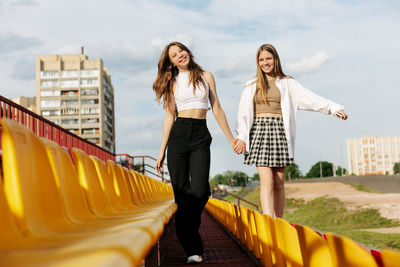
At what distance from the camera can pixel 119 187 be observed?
3457mm

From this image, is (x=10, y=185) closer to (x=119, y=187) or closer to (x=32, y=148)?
(x=32, y=148)

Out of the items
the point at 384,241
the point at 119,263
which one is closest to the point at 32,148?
the point at 119,263

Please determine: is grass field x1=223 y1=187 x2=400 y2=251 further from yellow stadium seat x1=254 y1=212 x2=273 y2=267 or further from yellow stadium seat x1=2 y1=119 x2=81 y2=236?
yellow stadium seat x1=2 y1=119 x2=81 y2=236

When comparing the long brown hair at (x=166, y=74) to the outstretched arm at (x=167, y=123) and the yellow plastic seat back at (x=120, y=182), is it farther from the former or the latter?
the yellow plastic seat back at (x=120, y=182)

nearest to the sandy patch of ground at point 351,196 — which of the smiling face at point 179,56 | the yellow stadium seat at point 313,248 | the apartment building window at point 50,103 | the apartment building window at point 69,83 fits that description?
the smiling face at point 179,56

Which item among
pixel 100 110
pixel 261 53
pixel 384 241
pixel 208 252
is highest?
pixel 100 110

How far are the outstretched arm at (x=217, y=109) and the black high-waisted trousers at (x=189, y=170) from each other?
Result: 27cm

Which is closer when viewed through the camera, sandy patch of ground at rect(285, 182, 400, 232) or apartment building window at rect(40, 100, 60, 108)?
sandy patch of ground at rect(285, 182, 400, 232)

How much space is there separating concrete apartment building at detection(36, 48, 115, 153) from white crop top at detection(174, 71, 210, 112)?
108 m

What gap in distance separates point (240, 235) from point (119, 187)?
1.48 m

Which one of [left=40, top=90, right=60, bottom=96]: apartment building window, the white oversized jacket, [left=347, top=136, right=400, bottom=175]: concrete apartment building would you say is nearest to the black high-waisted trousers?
the white oversized jacket

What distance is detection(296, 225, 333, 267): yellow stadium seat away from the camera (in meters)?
1.53

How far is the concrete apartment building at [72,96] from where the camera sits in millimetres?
109625

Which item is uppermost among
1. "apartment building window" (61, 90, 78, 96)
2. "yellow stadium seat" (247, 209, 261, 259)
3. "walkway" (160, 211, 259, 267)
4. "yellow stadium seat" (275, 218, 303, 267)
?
"apartment building window" (61, 90, 78, 96)
